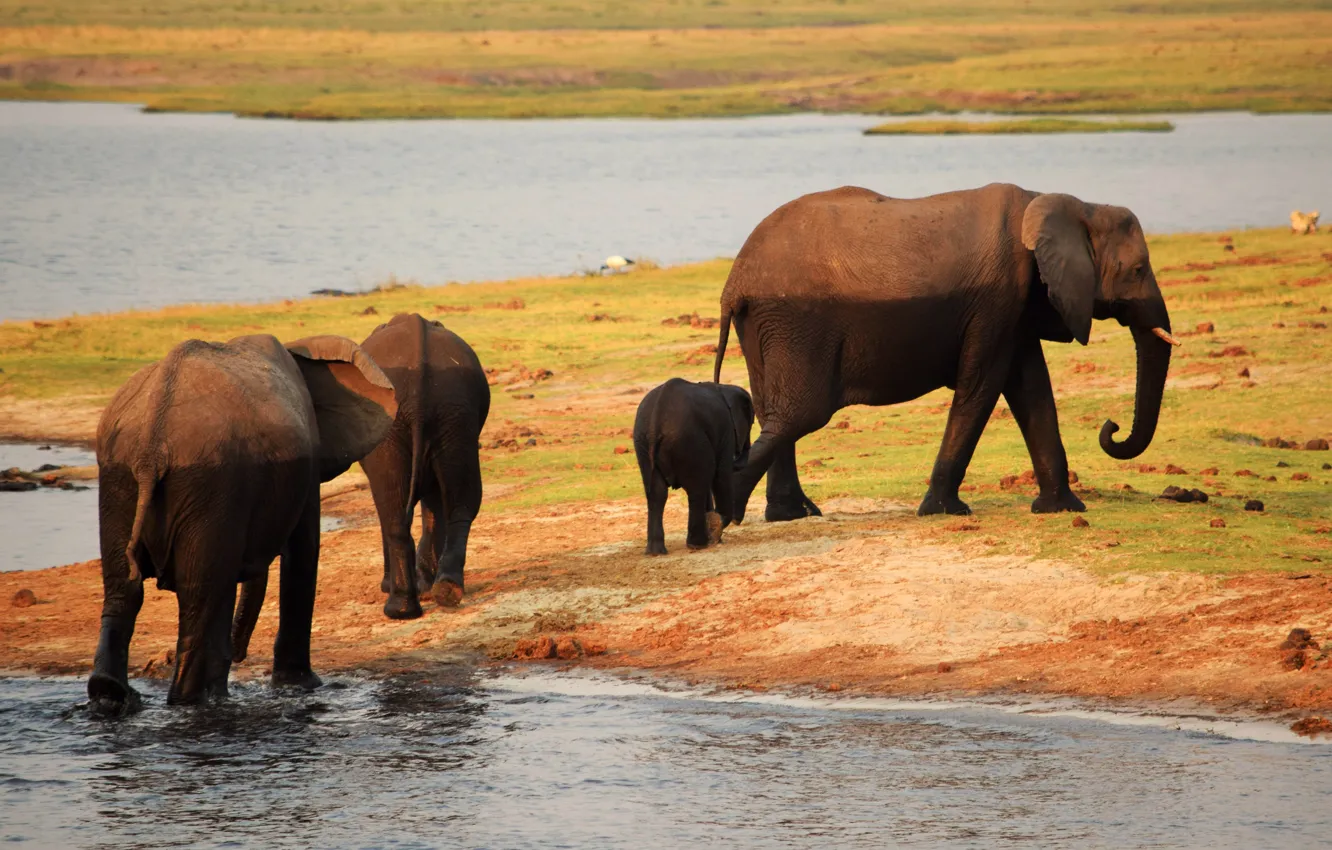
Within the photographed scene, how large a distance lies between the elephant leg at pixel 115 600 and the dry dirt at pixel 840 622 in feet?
3.73

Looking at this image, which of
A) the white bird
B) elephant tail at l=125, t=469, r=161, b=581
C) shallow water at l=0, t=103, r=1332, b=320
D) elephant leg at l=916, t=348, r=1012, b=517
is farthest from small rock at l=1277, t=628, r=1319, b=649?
shallow water at l=0, t=103, r=1332, b=320

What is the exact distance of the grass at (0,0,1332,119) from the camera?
94.4 metres

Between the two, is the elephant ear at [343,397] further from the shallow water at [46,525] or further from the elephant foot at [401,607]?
the shallow water at [46,525]

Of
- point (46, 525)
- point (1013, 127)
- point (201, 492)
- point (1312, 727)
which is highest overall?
point (1013, 127)

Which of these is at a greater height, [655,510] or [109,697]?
[655,510]

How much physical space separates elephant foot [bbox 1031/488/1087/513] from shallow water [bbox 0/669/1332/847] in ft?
12.0

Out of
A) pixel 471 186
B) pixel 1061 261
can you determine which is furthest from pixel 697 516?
pixel 471 186

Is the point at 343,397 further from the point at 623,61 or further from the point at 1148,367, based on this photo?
the point at 623,61

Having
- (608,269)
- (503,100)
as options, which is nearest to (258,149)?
(503,100)

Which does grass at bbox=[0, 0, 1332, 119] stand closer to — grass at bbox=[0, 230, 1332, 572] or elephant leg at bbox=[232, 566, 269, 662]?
grass at bbox=[0, 230, 1332, 572]

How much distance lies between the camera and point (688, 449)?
40.8 feet

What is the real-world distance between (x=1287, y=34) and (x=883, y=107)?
136ft

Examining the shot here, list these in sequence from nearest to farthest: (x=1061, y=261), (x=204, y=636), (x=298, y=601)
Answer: (x=204, y=636)
(x=298, y=601)
(x=1061, y=261)

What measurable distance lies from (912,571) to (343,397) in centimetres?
375
